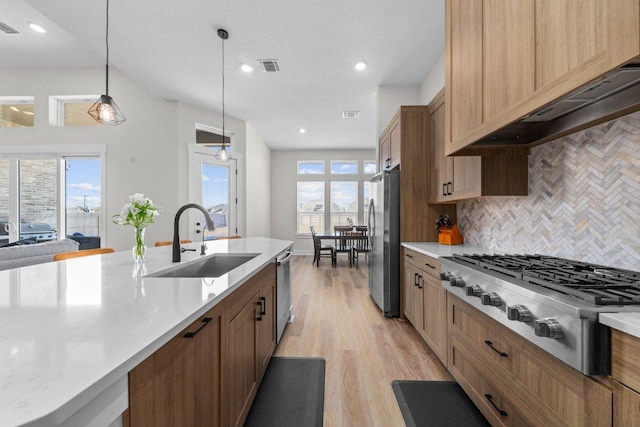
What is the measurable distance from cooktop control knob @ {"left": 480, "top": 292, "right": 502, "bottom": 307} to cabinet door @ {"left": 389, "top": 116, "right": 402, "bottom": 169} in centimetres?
213

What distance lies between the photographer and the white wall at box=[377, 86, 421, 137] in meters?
4.23

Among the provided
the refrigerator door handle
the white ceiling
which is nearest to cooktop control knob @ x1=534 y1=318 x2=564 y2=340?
the refrigerator door handle

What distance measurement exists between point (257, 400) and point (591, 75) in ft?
7.44

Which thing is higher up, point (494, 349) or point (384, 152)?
point (384, 152)

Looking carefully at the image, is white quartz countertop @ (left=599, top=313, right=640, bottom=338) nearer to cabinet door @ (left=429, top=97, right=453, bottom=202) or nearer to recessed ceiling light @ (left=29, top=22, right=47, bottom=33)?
cabinet door @ (left=429, top=97, right=453, bottom=202)

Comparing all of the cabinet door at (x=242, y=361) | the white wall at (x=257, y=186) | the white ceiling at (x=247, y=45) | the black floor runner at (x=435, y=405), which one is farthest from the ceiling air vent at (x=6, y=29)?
the black floor runner at (x=435, y=405)

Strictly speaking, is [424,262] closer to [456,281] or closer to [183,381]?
[456,281]

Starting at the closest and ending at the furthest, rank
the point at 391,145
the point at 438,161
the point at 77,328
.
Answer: the point at 77,328, the point at 438,161, the point at 391,145

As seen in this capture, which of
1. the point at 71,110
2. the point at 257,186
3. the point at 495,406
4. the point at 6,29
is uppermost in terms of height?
the point at 6,29

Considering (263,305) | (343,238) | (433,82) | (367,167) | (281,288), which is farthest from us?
(367,167)

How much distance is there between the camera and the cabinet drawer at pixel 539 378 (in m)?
0.87

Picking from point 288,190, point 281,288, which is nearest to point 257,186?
point 288,190

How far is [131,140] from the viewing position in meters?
5.02

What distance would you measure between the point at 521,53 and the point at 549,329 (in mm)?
1151
